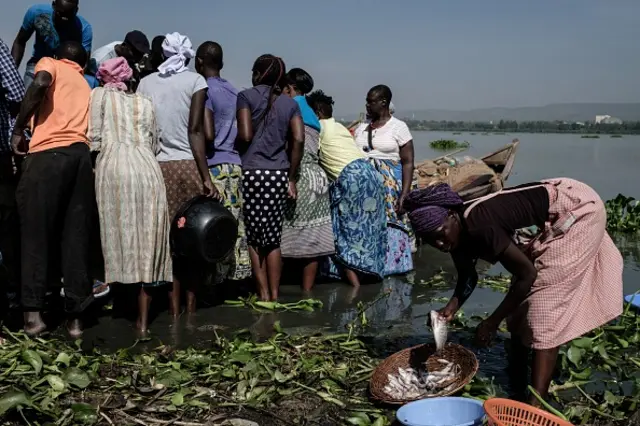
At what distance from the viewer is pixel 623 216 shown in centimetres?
1034

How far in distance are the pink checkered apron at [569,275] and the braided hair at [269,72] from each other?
2.44 m

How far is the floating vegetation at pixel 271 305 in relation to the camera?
5.72m

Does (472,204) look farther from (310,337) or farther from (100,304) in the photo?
(100,304)

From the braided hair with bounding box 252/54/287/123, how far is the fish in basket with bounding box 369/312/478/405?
2.42 metres

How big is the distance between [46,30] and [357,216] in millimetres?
3068

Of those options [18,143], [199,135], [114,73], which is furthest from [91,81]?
[199,135]

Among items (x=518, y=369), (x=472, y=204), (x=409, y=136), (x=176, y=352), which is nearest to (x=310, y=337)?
(x=176, y=352)

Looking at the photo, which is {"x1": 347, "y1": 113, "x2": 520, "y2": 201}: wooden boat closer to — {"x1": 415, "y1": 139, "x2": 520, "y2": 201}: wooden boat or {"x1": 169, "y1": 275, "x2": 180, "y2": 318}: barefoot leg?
{"x1": 415, "y1": 139, "x2": 520, "y2": 201}: wooden boat

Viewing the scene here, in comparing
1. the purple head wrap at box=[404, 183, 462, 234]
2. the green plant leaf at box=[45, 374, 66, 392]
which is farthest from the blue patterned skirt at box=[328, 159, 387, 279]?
the green plant leaf at box=[45, 374, 66, 392]

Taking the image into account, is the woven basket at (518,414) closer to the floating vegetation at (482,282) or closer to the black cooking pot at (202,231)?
the black cooking pot at (202,231)

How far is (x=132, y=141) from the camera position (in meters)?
5.01

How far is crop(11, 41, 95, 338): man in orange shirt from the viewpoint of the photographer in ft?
15.4

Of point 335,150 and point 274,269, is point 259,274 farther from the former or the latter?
point 335,150

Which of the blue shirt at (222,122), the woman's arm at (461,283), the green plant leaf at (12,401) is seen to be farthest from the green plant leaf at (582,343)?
the green plant leaf at (12,401)
